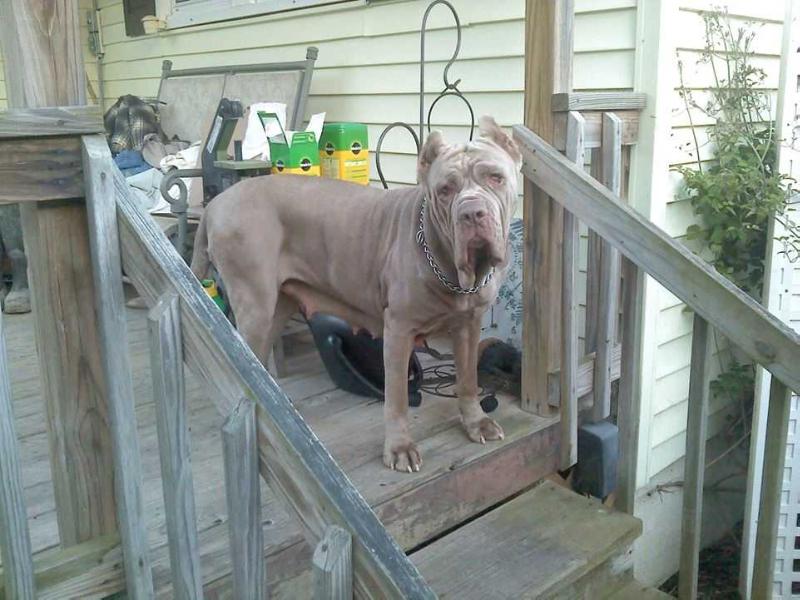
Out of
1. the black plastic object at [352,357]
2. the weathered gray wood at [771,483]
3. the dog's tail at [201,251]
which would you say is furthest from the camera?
the black plastic object at [352,357]

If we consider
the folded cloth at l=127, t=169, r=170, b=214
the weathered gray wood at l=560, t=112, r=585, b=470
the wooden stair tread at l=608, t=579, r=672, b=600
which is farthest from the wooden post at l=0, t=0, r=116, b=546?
the folded cloth at l=127, t=169, r=170, b=214

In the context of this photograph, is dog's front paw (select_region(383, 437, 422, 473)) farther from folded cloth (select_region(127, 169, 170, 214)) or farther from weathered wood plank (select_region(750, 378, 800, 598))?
folded cloth (select_region(127, 169, 170, 214))

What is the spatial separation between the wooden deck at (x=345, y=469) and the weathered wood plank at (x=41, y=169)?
900mm

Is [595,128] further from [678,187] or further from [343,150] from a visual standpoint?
[343,150]

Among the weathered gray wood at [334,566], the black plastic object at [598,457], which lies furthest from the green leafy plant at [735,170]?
the weathered gray wood at [334,566]

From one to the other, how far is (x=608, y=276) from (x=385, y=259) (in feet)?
2.88

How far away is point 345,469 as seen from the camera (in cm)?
254

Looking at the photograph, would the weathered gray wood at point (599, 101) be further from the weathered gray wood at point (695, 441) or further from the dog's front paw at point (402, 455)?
the dog's front paw at point (402, 455)

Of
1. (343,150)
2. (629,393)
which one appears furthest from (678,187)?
(343,150)

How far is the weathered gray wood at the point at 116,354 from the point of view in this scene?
156cm

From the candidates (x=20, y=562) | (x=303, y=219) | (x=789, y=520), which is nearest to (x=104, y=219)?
(x=20, y=562)

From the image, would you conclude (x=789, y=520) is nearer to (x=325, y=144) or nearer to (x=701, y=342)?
(x=701, y=342)

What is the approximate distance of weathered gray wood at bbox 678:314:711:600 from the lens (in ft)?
7.00

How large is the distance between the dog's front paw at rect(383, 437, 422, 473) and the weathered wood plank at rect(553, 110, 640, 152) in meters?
1.22
